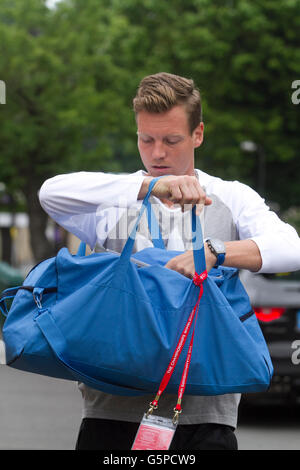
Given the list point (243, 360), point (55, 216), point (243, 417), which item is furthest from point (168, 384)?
point (243, 417)

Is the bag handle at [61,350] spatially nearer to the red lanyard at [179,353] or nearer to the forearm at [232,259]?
the red lanyard at [179,353]

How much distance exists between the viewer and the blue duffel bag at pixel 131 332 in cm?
199

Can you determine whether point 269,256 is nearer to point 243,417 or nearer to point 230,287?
→ point 230,287

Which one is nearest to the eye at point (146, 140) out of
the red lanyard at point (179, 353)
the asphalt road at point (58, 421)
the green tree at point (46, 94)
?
the red lanyard at point (179, 353)

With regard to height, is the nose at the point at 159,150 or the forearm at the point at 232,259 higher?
the nose at the point at 159,150

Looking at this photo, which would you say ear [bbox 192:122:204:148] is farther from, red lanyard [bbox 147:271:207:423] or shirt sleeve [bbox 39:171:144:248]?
red lanyard [bbox 147:271:207:423]

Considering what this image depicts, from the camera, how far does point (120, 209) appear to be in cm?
234

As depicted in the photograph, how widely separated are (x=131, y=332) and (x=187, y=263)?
221 mm

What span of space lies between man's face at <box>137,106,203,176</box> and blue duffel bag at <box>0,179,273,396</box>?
310 millimetres

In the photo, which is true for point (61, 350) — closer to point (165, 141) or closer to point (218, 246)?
point (218, 246)

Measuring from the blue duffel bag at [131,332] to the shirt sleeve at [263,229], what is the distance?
0.62 ft

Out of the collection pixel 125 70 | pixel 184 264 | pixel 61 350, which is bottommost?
pixel 61 350

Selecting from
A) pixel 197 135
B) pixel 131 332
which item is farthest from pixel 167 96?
pixel 131 332

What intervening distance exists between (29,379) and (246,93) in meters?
14.4
